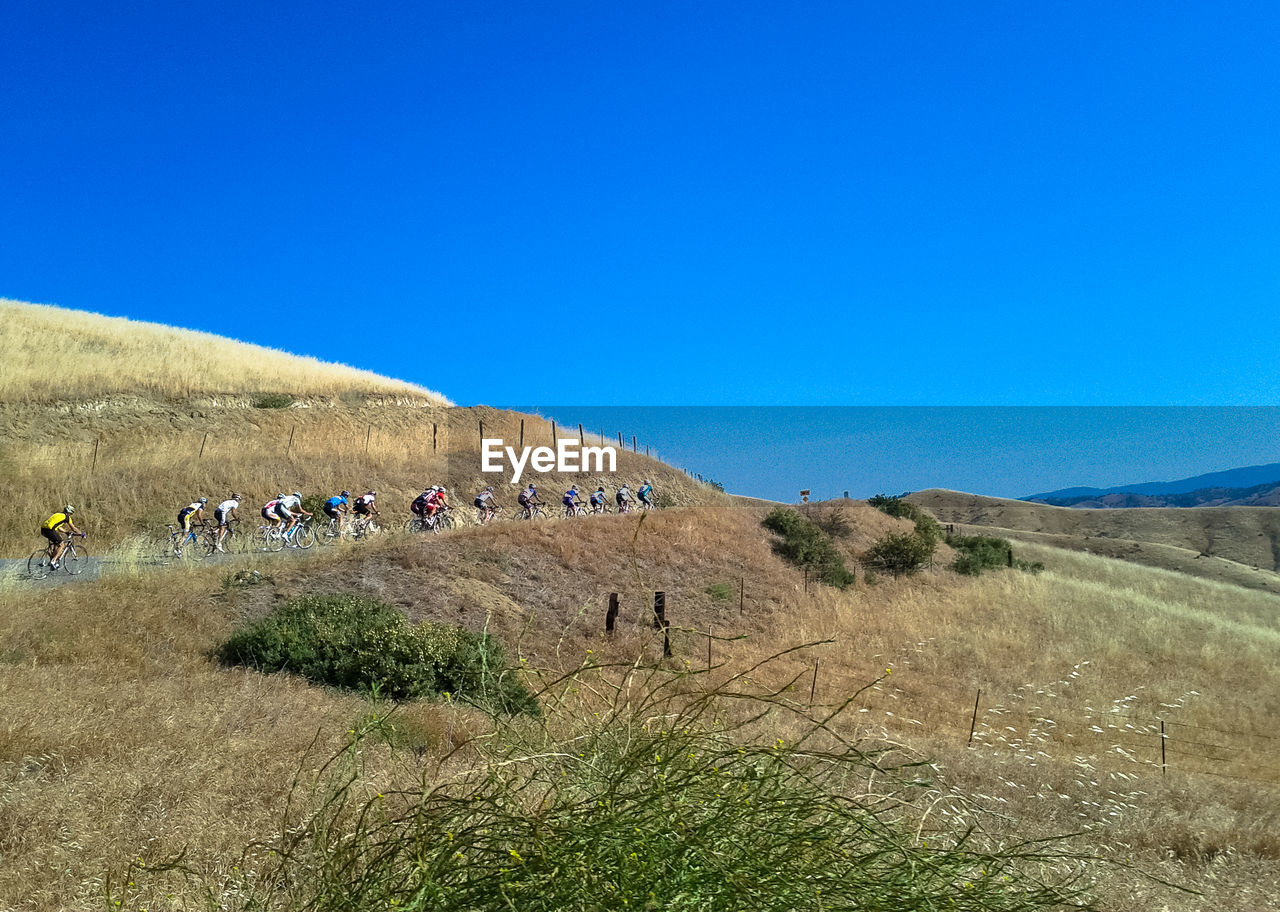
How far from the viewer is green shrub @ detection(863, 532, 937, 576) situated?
107ft

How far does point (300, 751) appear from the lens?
7.56 meters

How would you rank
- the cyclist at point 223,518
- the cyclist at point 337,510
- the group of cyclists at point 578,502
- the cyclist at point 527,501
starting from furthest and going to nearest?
the cyclist at point 527,501 → the group of cyclists at point 578,502 → the cyclist at point 337,510 → the cyclist at point 223,518

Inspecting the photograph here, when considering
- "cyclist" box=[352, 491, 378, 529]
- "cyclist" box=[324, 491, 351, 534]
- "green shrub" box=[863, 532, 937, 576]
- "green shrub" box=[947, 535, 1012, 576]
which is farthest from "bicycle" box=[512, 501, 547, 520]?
"green shrub" box=[947, 535, 1012, 576]

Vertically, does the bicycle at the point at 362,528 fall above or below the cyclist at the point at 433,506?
below

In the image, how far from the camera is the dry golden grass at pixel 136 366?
128 ft

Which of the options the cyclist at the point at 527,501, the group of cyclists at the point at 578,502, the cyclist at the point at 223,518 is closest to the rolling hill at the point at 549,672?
the group of cyclists at the point at 578,502

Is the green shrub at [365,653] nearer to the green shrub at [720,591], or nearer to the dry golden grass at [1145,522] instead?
the green shrub at [720,591]

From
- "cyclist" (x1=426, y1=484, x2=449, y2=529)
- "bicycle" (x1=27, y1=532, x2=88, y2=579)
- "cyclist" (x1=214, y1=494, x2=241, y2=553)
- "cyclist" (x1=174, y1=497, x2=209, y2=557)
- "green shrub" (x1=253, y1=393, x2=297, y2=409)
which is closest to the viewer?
"bicycle" (x1=27, y1=532, x2=88, y2=579)

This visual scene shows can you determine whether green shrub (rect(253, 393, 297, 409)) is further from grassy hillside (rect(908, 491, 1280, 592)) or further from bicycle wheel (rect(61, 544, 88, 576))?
grassy hillside (rect(908, 491, 1280, 592))

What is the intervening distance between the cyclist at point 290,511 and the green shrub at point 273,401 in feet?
60.3

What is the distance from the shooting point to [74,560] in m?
20.9

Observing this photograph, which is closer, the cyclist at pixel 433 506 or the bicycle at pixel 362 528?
the bicycle at pixel 362 528

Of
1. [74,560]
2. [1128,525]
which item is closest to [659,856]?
[74,560]

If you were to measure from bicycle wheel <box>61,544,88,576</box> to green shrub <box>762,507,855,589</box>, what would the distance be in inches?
869
